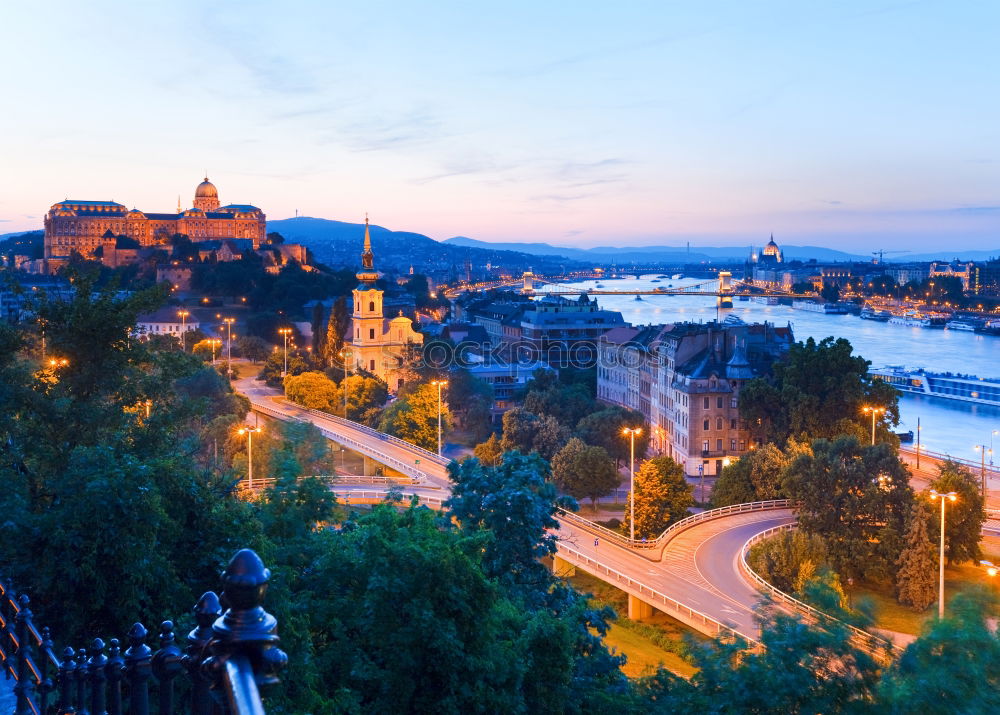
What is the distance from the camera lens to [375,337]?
49.8m

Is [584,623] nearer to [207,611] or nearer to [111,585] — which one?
[111,585]

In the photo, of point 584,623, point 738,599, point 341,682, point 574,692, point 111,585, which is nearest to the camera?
point 111,585

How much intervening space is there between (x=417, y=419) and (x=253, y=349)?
85.9ft

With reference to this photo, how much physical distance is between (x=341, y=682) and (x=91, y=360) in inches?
229

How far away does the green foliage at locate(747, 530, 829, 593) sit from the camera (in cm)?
2019

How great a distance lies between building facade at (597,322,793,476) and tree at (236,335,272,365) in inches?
1015

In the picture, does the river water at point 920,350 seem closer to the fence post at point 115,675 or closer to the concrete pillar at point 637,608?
the concrete pillar at point 637,608

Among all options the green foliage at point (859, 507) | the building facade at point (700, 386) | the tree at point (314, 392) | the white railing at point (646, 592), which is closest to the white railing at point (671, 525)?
the white railing at point (646, 592)

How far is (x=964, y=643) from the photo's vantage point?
7.06 metres

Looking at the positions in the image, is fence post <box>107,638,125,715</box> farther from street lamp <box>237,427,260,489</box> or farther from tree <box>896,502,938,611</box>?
tree <box>896,502,938,611</box>

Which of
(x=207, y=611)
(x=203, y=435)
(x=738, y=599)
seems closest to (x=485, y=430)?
(x=203, y=435)

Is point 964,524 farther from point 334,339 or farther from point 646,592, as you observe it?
point 334,339

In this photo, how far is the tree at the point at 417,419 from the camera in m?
35.2

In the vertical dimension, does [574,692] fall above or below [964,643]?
below
